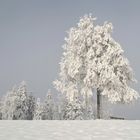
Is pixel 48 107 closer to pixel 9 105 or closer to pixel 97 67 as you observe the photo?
pixel 9 105

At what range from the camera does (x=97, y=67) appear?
156 feet

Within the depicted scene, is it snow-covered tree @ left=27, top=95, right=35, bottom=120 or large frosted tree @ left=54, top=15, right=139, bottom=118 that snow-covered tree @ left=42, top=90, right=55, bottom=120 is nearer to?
snow-covered tree @ left=27, top=95, right=35, bottom=120

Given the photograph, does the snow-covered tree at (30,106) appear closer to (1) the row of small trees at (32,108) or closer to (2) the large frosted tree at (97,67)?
(1) the row of small trees at (32,108)

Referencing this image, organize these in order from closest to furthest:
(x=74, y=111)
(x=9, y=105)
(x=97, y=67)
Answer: (x=97, y=67) → (x=74, y=111) → (x=9, y=105)

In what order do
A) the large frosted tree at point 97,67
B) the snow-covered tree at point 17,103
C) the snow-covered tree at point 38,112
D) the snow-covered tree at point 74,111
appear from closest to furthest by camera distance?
the large frosted tree at point 97,67 → the snow-covered tree at point 74,111 → the snow-covered tree at point 17,103 → the snow-covered tree at point 38,112

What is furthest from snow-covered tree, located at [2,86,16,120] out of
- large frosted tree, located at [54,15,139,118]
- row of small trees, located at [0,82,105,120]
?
large frosted tree, located at [54,15,139,118]

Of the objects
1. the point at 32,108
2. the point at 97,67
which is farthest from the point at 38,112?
the point at 97,67

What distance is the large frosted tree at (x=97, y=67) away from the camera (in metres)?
47.1

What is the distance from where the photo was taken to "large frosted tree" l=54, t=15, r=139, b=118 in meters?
47.1

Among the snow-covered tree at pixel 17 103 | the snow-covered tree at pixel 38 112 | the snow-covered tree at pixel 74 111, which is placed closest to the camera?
the snow-covered tree at pixel 74 111

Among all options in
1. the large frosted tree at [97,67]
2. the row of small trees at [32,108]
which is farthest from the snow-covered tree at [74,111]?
the large frosted tree at [97,67]

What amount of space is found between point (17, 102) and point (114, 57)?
172 feet
